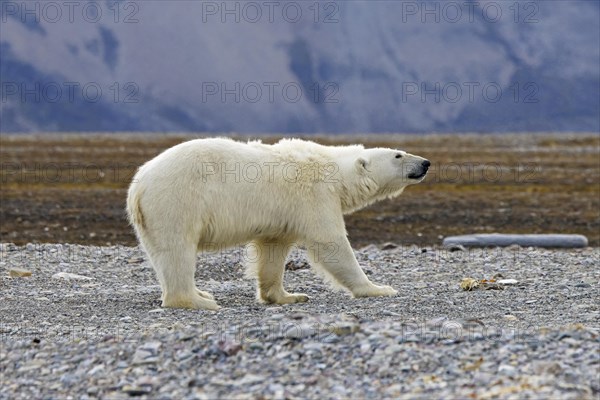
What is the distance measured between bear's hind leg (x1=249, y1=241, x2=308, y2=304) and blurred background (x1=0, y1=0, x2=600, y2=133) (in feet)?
331

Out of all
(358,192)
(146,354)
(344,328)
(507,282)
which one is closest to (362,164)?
(358,192)

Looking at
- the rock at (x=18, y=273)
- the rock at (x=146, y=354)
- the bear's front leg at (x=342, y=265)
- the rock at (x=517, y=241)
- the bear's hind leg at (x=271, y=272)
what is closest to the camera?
the rock at (x=146, y=354)

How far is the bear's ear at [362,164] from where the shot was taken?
1090 cm

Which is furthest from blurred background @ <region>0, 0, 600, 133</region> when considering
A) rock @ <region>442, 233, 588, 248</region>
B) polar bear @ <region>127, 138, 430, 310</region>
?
polar bear @ <region>127, 138, 430, 310</region>

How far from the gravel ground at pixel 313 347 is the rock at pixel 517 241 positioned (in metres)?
5.63

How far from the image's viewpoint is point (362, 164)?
36.0 ft

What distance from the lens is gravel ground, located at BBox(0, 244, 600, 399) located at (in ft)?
21.1

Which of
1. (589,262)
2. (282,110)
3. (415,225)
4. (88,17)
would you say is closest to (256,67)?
(282,110)

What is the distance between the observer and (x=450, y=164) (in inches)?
A: 1617

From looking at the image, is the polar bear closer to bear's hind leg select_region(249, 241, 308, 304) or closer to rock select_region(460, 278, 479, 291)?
bear's hind leg select_region(249, 241, 308, 304)

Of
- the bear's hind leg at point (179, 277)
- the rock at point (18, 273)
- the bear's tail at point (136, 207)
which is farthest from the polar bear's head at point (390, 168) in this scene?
the rock at point (18, 273)

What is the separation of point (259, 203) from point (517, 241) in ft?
25.3

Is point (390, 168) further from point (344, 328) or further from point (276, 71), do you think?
point (276, 71)

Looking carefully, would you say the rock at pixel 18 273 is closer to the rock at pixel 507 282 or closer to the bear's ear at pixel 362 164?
the bear's ear at pixel 362 164
